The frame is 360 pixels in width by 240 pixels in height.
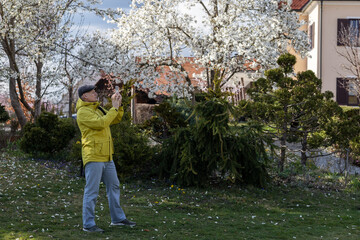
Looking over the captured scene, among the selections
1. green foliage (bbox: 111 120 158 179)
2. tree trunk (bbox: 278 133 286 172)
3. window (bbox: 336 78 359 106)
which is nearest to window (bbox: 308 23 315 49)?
window (bbox: 336 78 359 106)

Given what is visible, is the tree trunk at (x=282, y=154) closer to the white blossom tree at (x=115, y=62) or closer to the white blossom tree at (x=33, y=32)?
the white blossom tree at (x=115, y=62)

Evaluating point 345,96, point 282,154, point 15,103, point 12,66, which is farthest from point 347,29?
point 15,103

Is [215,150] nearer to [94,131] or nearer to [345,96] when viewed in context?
[94,131]

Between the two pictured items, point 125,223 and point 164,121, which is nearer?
point 125,223

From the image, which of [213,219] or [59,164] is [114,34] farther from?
[213,219]

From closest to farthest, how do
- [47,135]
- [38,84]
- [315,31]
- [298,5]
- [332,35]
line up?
[47,135]
[38,84]
[332,35]
[315,31]
[298,5]

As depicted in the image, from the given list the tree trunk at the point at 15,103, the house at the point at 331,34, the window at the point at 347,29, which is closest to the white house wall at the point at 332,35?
the house at the point at 331,34

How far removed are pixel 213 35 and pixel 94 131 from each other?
24.7ft

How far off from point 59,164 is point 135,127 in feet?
8.07

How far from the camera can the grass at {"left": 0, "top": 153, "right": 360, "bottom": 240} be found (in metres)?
5.23

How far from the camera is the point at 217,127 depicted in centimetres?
755

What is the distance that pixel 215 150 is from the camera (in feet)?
26.1

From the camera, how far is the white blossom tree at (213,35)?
11258mm

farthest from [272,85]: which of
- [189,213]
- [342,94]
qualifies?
[342,94]
